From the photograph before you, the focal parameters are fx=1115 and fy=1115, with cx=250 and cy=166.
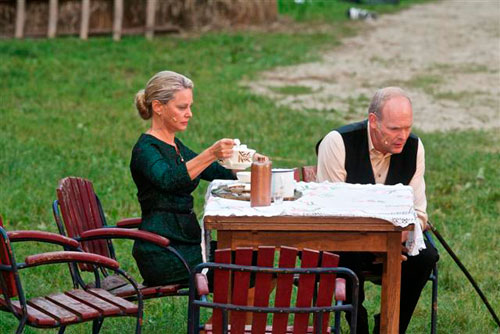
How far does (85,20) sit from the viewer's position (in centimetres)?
1827

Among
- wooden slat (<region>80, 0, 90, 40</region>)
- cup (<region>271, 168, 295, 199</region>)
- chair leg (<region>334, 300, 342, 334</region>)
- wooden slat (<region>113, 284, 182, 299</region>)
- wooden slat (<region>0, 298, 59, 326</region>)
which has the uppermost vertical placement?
wooden slat (<region>80, 0, 90, 40</region>)

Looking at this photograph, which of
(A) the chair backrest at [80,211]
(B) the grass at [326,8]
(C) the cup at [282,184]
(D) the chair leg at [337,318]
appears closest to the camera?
(D) the chair leg at [337,318]

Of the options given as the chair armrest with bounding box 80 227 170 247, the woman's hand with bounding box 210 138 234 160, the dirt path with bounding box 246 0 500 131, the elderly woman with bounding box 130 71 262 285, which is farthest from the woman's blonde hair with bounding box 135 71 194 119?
the dirt path with bounding box 246 0 500 131

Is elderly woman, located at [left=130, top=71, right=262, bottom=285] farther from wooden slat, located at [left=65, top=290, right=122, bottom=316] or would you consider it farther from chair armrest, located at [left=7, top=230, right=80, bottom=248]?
chair armrest, located at [left=7, top=230, right=80, bottom=248]

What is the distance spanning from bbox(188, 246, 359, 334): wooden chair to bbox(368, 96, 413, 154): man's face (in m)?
1.50

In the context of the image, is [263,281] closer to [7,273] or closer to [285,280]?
[285,280]

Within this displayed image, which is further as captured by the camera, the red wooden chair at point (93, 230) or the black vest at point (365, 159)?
→ the black vest at point (365, 159)

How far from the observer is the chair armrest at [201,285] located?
→ 14.5 feet

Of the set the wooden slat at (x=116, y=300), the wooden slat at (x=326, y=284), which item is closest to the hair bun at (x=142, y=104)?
the wooden slat at (x=116, y=300)

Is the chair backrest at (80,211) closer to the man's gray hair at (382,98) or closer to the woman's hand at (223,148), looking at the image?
the woman's hand at (223,148)

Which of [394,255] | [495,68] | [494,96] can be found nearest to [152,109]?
[394,255]

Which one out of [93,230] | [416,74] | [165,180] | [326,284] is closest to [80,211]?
[93,230]

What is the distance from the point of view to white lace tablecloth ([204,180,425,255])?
495 centimetres

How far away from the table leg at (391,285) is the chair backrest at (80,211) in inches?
59.7
